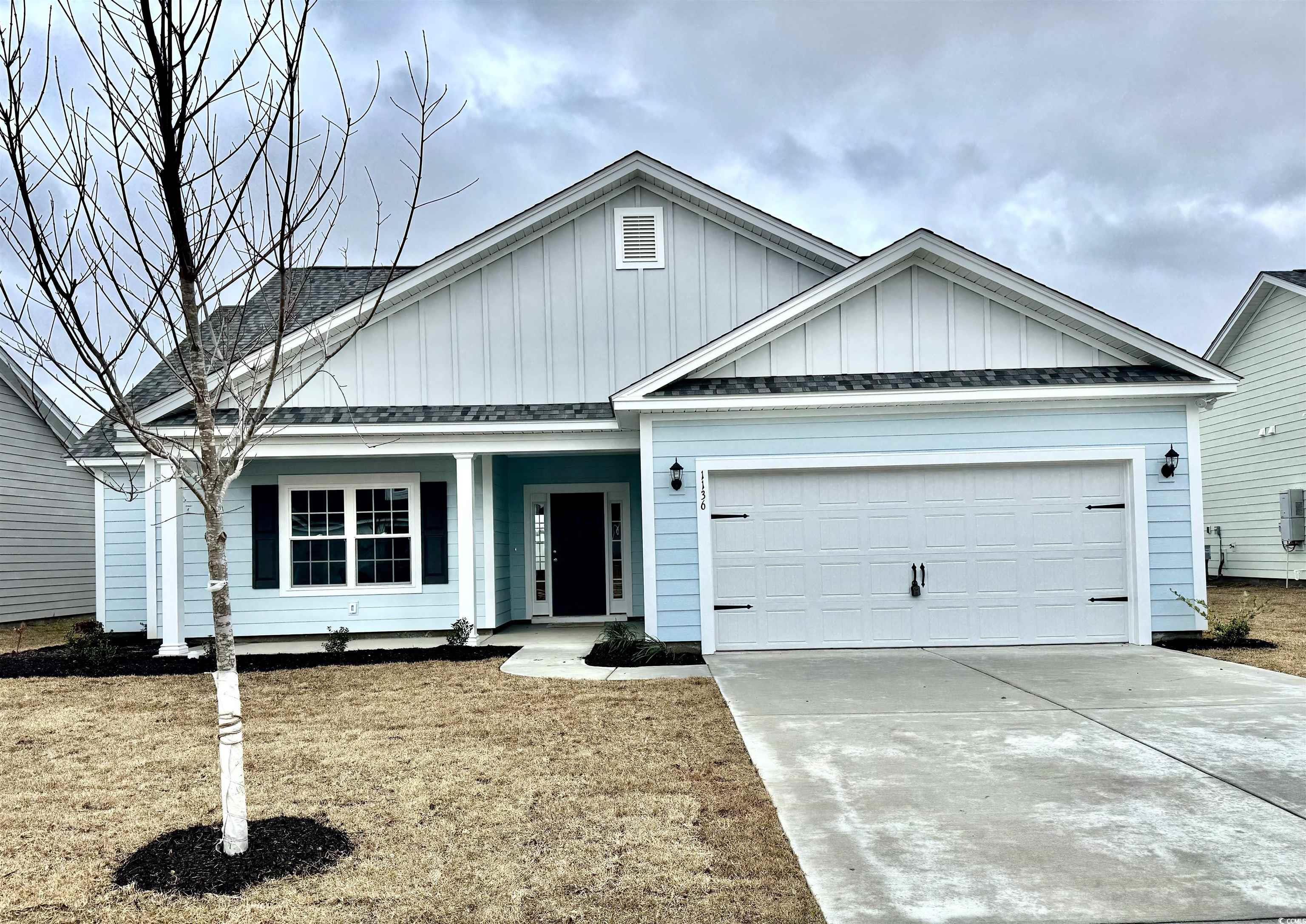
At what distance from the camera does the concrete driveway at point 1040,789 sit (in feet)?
12.6

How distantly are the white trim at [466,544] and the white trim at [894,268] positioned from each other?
2.54 m

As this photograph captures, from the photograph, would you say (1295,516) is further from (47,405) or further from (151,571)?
→ (47,405)

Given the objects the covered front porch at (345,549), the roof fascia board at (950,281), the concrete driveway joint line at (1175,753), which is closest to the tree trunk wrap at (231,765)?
the concrete driveway joint line at (1175,753)

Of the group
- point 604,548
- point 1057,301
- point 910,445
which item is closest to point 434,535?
point 604,548

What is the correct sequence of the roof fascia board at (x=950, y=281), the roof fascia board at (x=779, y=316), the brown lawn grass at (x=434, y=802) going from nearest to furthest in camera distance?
the brown lawn grass at (x=434, y=802)
the roof fascia board at (x=779, y=316)
the roof fascia board at (x=950, y=281)

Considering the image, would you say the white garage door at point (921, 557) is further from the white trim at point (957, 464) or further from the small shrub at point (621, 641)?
the small shrub at point (621, 641)

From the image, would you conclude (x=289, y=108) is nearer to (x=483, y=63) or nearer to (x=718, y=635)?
(x=718, y=635)

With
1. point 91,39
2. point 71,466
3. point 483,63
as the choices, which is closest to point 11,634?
point 71,466

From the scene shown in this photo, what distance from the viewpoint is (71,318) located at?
4035mm

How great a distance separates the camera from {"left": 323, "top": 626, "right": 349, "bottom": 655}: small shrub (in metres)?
11.4

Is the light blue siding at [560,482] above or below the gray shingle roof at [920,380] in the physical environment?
below

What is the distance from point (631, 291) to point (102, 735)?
8291 millimetres

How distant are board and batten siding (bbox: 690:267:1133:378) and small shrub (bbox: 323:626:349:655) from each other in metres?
5.27

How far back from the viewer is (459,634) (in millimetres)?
11453
